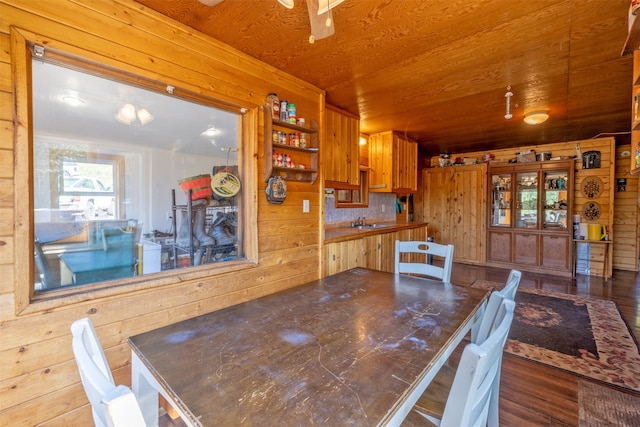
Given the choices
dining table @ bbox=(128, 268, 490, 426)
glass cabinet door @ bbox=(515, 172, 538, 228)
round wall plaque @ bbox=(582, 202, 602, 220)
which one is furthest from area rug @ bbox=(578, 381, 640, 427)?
round wall plaque @ bbox=(582, 202, 602, 220)

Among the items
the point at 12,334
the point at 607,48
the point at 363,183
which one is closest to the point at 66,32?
the point at 12,334

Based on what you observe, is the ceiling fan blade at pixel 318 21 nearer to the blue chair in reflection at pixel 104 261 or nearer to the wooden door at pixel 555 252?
the blue chair in reflection at pixel 104 261

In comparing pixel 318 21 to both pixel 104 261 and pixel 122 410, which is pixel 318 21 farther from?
pixel 104 261

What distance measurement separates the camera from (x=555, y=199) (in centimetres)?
491

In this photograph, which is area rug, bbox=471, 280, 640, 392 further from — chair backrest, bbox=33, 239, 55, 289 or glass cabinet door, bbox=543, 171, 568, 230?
chair backrest, bbox=33, 239, 55, 289

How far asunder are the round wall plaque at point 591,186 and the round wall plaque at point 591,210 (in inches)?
5.3

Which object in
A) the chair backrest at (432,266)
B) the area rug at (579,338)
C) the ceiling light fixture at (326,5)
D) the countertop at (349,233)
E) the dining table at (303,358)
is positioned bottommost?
the area rug at (579,338)

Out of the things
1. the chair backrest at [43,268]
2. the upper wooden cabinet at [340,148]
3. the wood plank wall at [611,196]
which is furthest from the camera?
the wood plank wall at [611,196]

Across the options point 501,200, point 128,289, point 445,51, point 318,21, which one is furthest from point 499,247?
point 128,289

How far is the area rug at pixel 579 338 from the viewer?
2.08 meters

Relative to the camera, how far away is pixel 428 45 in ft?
6.38

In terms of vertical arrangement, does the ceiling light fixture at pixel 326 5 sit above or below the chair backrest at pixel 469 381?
above

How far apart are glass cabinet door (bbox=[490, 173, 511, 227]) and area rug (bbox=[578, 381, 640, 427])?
154 inches

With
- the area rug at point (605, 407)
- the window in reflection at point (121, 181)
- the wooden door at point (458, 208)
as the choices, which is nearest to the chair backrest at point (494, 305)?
the area rug at point (605, 407)
